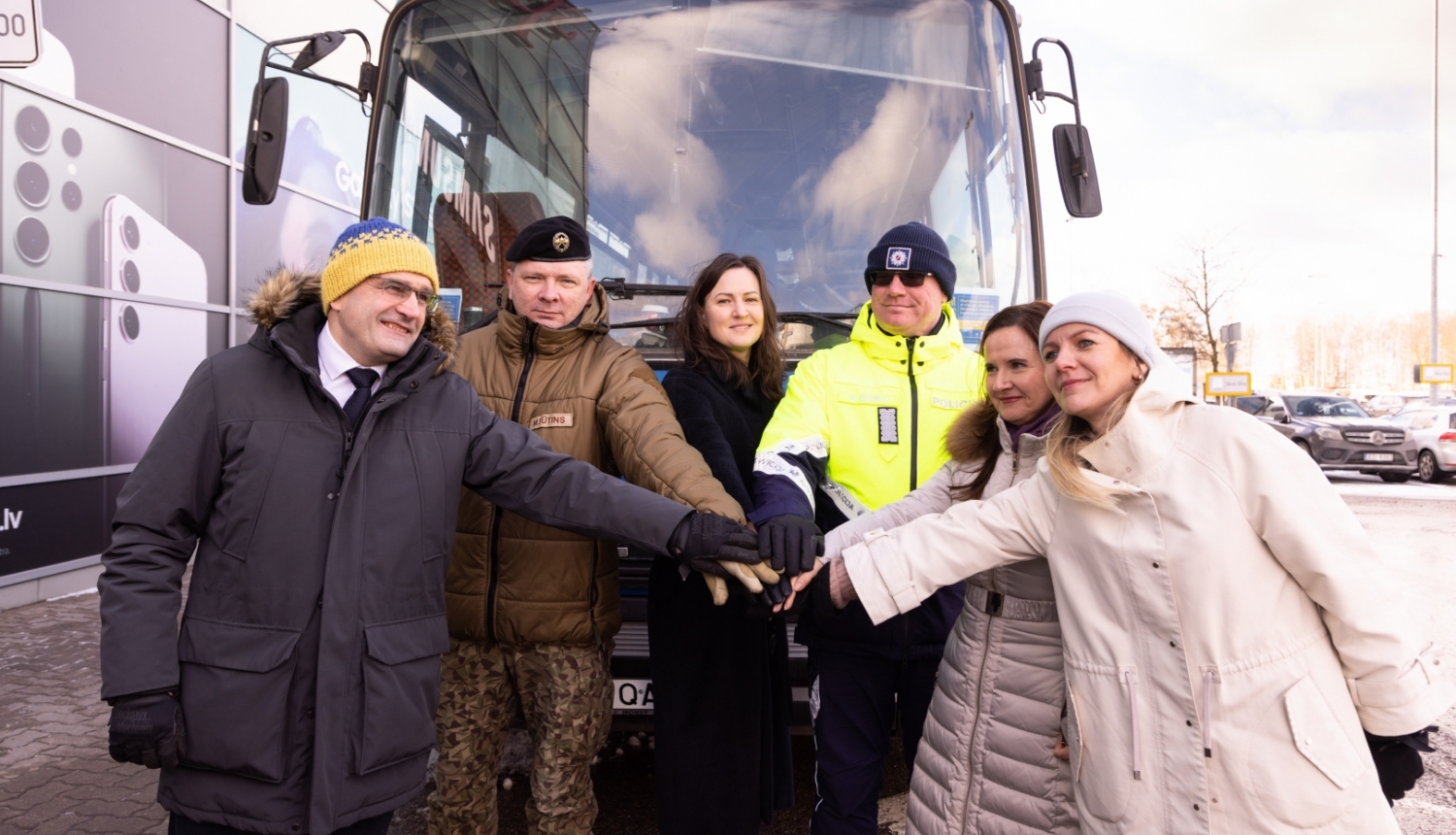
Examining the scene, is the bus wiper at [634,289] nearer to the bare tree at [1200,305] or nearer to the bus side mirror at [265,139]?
the bus side mirror at [265,139]

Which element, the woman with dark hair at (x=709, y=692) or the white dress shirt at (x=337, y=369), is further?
the woman with dark hair at (x=709, y=692)

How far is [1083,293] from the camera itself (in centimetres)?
184

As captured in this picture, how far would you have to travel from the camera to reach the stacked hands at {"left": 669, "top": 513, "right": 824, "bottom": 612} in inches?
82.7

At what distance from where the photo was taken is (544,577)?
2.37 metres

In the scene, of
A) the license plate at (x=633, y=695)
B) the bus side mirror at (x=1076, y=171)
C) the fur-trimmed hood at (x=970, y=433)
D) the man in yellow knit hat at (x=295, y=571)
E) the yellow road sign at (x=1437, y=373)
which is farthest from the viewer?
the yellow road sign at (x=1437, y=373)

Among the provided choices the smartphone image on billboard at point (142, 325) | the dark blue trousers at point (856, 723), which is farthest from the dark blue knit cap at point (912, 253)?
the smartphone image on billboard at point (142, 325)

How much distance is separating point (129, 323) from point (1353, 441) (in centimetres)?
1843

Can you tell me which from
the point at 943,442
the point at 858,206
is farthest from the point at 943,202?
the point at 943,442

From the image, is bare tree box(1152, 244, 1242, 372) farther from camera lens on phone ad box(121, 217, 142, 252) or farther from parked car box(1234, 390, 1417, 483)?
camera lens on phone ad box(121, 217, 142, 252)

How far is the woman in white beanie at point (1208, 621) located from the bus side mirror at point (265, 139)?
10.6 ft

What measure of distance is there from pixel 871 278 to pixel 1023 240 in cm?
134

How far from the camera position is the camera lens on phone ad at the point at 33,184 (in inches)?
243

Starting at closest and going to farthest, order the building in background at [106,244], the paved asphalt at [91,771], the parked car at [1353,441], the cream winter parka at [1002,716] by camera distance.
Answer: the cream winter parka at [1002,716]
the paved asphalt at [91,771]
the building in background at [106,244]
the parked car at [1353,441]

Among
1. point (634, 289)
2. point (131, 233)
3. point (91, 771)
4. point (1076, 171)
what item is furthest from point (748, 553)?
point (131, 233)
